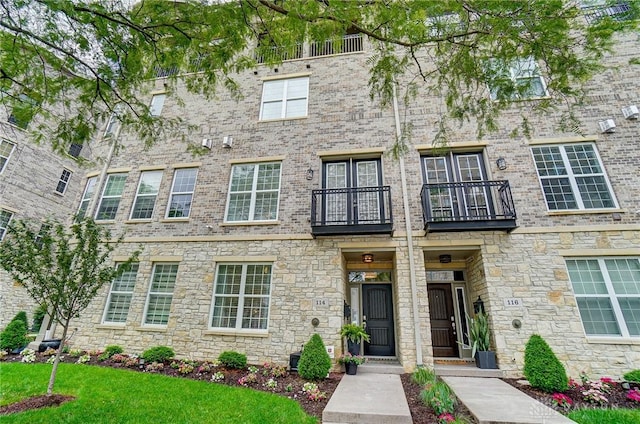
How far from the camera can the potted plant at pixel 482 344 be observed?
6.62 m

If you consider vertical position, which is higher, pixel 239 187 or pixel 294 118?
pixel 294 118

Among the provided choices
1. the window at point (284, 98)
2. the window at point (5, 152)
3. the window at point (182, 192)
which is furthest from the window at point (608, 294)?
the window at point (5, 152)

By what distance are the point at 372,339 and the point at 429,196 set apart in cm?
480

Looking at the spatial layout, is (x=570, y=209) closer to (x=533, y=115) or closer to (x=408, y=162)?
(x=533, y=115)

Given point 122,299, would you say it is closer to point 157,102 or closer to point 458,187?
point 157,102

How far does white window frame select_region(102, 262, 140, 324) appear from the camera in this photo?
8726mm

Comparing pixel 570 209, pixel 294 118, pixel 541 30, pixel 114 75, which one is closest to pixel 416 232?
pixel 570 209

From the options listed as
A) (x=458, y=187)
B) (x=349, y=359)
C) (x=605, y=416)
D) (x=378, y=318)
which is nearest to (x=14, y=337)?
(x=349, y=359)

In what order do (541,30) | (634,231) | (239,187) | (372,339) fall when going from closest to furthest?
(541,30) → (634,231) → (372,339) → (239,187)

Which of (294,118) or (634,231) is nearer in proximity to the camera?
(634,231)

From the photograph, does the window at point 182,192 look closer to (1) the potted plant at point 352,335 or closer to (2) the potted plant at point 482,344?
(1) the potted plant at point 352,335

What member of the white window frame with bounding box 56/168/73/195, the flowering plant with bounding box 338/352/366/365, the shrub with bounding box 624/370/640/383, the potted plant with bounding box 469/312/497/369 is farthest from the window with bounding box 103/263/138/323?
the shrub with bounding box 624/370/640/383

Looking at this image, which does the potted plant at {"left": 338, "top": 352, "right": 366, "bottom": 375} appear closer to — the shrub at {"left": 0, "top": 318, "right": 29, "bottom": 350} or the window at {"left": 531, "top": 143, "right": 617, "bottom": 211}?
the window at {"left": 531, "top": 143, "right": 617, "bottom": 211}

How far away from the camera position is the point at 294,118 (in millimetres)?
9875
